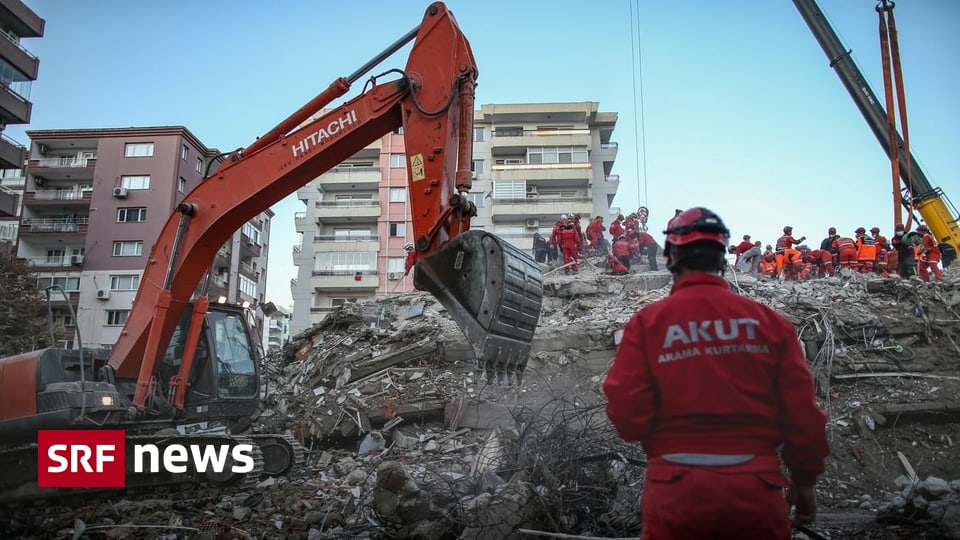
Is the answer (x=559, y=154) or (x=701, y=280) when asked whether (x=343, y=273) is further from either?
(x=701, y=280)

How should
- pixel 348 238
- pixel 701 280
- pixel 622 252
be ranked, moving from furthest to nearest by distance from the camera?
pixel 348 238
pixel 622 252
pixel 701 280

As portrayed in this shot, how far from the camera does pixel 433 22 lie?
17.7 feet

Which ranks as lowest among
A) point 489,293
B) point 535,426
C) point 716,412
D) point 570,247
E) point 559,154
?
point 535,426

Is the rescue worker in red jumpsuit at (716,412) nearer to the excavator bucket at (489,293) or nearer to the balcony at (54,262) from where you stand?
the excavator bucket at (489,293)

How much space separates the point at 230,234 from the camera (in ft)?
20.8

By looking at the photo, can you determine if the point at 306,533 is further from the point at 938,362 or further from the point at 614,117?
the point at 614,117

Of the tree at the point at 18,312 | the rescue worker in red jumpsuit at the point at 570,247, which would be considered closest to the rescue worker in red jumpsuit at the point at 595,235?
the rescue worker in red jumpsuit at the point at 570,247

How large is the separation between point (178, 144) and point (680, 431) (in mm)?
37621

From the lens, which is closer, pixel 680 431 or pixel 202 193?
pixel 680 431

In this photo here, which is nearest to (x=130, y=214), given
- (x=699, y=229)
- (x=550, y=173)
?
(x=550, y=173)

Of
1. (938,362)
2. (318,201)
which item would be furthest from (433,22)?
(318,201)

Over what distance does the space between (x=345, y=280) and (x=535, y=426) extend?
35666mm

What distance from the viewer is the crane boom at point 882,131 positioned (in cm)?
1727

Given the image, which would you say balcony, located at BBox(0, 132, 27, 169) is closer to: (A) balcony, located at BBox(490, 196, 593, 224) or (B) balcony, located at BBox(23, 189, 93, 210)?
(B) balcony, located at BBox(23, 189, 93, 210)
